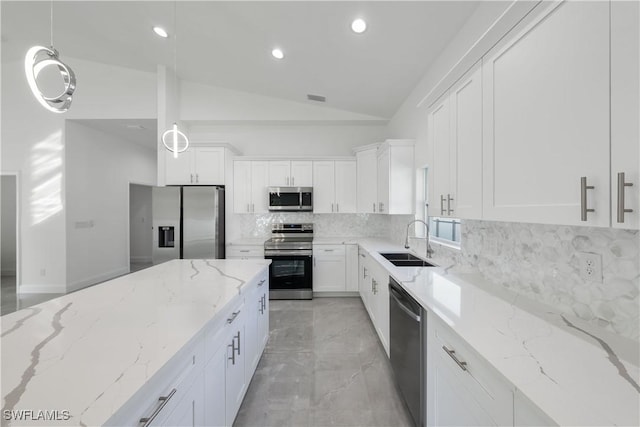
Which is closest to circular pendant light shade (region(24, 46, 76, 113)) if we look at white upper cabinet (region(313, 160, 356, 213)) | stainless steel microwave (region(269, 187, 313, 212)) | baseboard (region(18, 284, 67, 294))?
stainless steel microwave (region(269, 187, 313, 212))

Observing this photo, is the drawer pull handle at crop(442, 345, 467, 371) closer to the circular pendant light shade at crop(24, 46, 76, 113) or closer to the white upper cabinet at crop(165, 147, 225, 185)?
the circular pendant light shade at crop(24, 46, 76, 113)

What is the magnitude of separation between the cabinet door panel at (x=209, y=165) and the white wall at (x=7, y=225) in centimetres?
519

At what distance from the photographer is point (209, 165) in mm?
4059

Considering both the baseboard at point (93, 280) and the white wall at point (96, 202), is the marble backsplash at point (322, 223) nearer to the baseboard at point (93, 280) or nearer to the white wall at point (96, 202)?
the white wall at point (96, 202)

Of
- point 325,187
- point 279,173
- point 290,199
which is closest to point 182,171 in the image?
point 279,173

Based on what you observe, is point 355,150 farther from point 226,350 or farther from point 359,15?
point 226,350

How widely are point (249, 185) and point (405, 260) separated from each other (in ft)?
9.15

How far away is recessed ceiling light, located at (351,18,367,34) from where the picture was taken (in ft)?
7.41

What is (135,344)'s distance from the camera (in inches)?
35.4

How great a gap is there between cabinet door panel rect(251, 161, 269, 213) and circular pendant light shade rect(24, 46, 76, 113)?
9.00 feet

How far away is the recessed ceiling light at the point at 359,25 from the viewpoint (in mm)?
2260

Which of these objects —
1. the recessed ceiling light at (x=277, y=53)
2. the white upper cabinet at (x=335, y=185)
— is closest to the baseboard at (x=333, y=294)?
the white upper cabinet at (x=335, y=185)

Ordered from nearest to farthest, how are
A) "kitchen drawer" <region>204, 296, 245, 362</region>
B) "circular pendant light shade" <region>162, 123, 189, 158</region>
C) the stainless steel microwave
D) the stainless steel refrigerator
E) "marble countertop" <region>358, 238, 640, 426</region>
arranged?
1. "marble countertop" <region>358, 238, 640, 426</region>
2. "kitchen drawer" <region>204, 296, 245, 362</region>
3. "circular pendant light shade" <region>162, 123, 189, 158</region>
4. the stainless steel refrigerator
5. the stainless steel microwave

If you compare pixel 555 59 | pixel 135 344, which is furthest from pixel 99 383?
pixel 555 59
